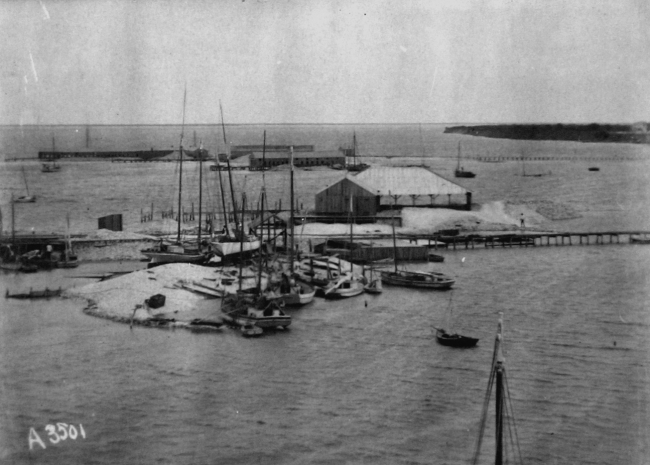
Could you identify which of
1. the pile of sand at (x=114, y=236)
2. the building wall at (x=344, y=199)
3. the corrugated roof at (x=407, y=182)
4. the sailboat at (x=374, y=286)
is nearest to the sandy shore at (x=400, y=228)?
the pile of sand at (x=114, y=236)

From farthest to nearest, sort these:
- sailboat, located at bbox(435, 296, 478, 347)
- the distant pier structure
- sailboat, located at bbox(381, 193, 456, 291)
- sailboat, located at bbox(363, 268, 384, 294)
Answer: the distant pier structure, sailboat, located at bbox(381, 193, 456, 291), sailboat, located at bbox(363, 268, 384, 294), sailboat, located at bbox(435, 296, 478, 347)

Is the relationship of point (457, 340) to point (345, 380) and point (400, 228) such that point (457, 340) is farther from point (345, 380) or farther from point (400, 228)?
point (400, 228)

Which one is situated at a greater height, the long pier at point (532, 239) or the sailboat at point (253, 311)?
the long pier at point (532, 239)

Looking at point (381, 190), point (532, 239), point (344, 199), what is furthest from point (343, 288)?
point (381, 190)

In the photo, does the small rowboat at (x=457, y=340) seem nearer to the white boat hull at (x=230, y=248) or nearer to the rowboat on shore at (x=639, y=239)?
the white boat hull at (x=230, y=248)

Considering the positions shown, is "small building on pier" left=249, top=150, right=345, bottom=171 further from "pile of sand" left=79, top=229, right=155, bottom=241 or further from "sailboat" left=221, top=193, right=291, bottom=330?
"sailboat" left=221, top=193, right=291, bottom=330

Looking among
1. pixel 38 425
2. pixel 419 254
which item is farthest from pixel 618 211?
pixel 38 425

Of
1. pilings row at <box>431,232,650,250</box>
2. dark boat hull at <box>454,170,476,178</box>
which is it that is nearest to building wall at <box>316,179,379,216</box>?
pilings row at <box>431,232,650,250</box>

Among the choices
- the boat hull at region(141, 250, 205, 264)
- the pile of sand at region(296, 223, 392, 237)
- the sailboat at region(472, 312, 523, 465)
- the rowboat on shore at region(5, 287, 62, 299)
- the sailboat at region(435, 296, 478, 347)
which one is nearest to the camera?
the sailboat at region(472, 312, 523, 465)
